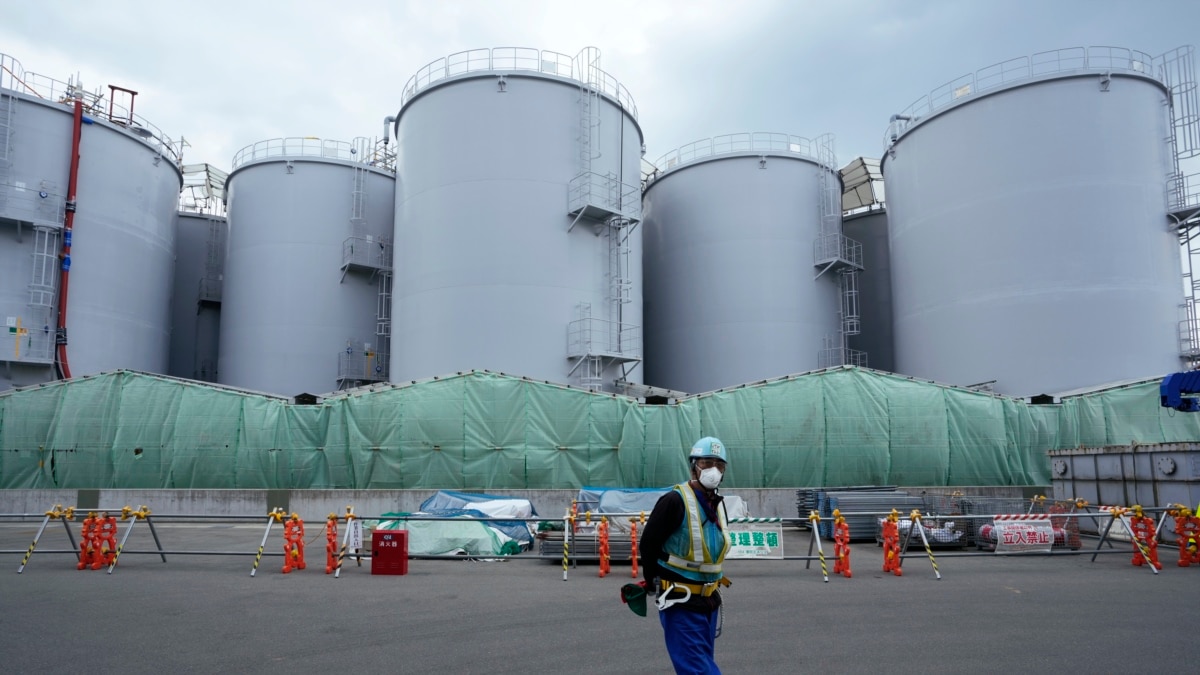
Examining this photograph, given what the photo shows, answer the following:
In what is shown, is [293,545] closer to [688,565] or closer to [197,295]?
[688,565]

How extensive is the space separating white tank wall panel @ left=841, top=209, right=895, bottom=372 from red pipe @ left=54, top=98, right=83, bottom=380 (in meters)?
32.0

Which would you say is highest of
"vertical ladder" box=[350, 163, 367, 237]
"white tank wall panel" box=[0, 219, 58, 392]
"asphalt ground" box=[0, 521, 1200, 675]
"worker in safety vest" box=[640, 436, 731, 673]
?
"vertical ladder" box=[350, 163, 367, 237]

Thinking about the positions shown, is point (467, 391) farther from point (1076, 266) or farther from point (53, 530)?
point (1076, 266)

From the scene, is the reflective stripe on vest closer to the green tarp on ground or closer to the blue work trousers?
the blue work trousers

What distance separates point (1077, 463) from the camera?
19141 millimetres

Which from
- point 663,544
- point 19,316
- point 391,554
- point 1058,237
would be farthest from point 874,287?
point 663,544

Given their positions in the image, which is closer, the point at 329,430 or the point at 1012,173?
the point at 329,430

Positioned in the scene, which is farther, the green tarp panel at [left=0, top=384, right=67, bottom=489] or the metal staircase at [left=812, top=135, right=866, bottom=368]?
the metal staircase at [left=812, top=135, right=866, bottom=368]

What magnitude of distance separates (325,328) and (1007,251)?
26.8m

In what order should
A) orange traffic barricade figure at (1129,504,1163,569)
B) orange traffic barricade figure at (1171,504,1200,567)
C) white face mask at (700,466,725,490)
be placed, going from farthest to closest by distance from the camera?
orange traffic barricade figure at (1171,504,1200,567) → orange traffic barricade figure at (1129,504,1163,569) → white face mask at (700,466,725,490)

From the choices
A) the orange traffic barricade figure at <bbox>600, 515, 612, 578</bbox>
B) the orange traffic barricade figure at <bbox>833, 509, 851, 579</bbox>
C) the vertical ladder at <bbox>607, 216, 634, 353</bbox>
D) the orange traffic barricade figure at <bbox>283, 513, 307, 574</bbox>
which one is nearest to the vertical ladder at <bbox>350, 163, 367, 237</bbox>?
the vertical ladder at <bbox>607, 216, 634, 353</bbox>

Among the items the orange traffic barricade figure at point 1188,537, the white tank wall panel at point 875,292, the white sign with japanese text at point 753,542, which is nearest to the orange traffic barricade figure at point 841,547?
the white sign with japanese text at point 753,542

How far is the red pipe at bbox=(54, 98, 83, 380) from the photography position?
29078mm

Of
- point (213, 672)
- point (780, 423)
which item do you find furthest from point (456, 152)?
point (213, 672)
